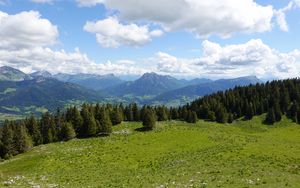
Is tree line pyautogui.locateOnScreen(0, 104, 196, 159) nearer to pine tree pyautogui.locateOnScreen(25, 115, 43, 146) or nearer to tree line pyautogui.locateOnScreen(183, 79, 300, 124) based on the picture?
pine tree pyautogui.locateOnScreen(25, 115, 43, 146)

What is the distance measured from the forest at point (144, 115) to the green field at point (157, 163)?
225 inches

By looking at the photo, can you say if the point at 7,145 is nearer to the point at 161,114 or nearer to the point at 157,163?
the point at 157,163

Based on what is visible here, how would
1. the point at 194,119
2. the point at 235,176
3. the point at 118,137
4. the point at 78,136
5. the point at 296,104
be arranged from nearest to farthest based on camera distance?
the point at 235,176 → the point at 118,137 → the point at 78,136 → the point at 194,119 → the point at 296,104

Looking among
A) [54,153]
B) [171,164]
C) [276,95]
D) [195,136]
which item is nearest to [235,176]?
[171,164]

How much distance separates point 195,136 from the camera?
8819cm

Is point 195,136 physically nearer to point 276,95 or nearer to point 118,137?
point 118,137

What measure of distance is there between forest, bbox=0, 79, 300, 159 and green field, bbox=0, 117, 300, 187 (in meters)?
5.70

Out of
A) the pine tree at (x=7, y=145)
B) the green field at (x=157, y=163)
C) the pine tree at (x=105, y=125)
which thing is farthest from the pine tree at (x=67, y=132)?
the pine tree at (x=7, y=145)

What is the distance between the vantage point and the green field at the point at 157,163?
40.2 metres

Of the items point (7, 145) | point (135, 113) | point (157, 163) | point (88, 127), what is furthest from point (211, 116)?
point (7, 145)

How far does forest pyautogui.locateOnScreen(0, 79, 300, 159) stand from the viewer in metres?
89.1

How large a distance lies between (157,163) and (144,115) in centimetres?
4518

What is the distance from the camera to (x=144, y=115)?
10538cm

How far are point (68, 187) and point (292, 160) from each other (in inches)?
1438
